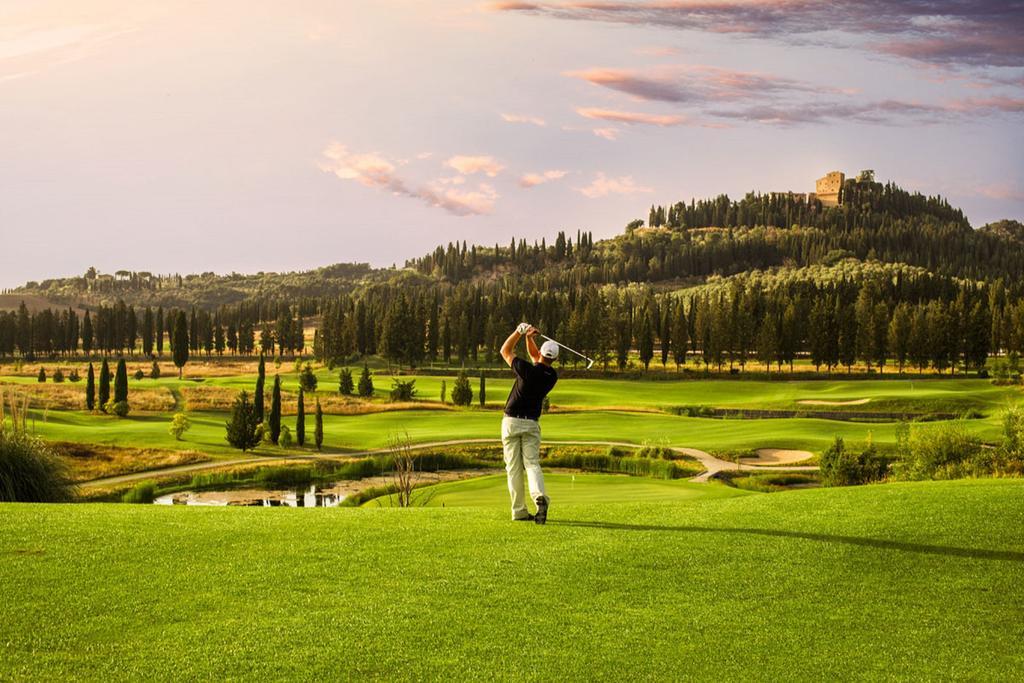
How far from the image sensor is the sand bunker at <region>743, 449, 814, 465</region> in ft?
178

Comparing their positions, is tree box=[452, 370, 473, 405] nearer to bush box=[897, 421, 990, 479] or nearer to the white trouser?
bush box=[897, 421, 990, 479]

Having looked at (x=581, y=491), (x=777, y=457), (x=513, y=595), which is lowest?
(x=777, y=457)

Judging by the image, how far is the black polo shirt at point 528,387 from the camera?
48.9 feet

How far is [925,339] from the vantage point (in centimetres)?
11756

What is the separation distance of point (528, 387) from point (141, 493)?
1331 inches

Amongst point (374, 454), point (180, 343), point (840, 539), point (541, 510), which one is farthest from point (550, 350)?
point (180, 343)

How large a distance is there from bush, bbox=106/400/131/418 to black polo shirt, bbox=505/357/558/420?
65883mm

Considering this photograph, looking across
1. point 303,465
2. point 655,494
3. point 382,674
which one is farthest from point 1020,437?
point 303,465

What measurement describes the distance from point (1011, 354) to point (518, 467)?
114 m

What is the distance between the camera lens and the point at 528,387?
14.9 m

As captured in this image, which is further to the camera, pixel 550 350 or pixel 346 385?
pixel 346 385

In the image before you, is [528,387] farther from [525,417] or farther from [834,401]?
[834,401]

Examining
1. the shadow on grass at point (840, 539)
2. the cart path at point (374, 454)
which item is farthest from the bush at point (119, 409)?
the shadow on grass at point (840, 539)

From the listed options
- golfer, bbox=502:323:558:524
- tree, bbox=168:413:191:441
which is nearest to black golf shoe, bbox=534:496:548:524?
golfer, bbox=502:323:558:524
